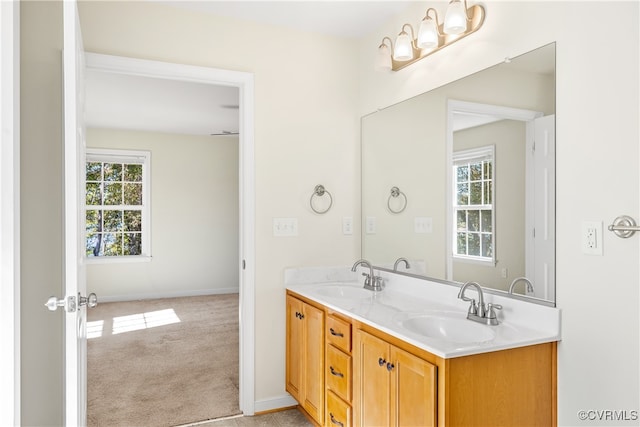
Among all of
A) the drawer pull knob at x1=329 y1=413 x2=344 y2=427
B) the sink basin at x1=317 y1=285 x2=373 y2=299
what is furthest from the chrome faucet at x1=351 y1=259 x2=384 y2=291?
the drawer pull knob at x1=329 y1=413 x2=344 y2=427

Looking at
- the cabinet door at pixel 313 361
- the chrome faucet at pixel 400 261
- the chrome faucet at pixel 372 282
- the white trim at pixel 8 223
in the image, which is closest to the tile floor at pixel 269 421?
the cabinet door at pixel 313 361

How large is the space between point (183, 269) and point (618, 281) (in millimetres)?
6120

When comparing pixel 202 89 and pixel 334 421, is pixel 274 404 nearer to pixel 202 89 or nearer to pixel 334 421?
pixel 334 421

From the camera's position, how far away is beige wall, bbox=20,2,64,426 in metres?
1.93

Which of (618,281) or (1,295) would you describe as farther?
(1,295)

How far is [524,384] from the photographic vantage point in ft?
5.30

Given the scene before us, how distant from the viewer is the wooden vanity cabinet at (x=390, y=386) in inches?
61.8

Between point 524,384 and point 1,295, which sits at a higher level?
point 1,295

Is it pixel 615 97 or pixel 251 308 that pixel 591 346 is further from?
pixel 251 308

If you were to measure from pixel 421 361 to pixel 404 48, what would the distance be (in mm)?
1614

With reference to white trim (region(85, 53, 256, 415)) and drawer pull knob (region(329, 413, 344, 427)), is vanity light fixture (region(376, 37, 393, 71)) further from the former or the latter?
drawer pull knob (region(329, 413, 344, 427))

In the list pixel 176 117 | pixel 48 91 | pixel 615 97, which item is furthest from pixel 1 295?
pixel 176 117

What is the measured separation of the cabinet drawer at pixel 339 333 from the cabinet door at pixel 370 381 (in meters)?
0.07
